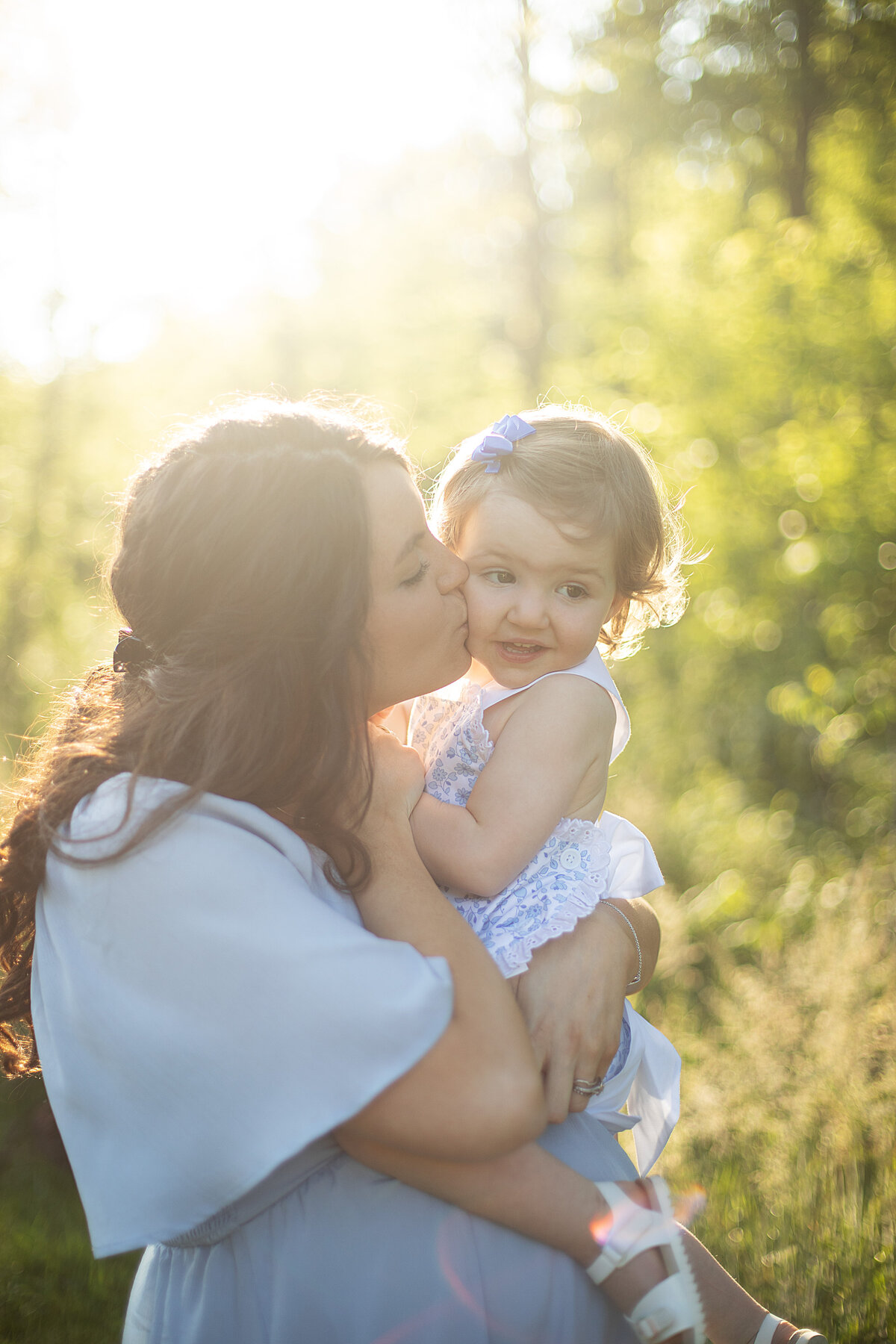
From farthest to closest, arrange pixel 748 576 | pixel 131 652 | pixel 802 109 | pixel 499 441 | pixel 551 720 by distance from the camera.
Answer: pixel 802 109
pixel 748 576
pixel 499 441
pixel 551 720
pixel 131 652

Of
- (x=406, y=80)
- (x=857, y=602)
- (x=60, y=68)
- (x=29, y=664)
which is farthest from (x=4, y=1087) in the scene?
(x=406, y=80)

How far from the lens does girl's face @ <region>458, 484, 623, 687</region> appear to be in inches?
85.1

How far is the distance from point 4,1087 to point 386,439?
4.17 m

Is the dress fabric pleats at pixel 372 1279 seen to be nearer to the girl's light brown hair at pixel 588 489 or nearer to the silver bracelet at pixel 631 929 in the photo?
the silver bracelet at pixel 631 929

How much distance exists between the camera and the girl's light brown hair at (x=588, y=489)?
2219mm

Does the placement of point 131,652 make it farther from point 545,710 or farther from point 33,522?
point 33,522

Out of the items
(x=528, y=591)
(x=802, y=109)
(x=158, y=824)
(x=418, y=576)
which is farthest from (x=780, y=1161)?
(x=802, y=109)

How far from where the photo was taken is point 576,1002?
71.0 inches

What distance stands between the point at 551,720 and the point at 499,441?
716 mm

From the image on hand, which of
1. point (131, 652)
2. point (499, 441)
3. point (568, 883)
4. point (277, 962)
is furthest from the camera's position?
point (499, 441)

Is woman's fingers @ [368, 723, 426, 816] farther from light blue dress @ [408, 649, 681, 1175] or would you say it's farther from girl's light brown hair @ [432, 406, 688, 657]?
girl's light brown hair @ [432, 406, 688, 657]

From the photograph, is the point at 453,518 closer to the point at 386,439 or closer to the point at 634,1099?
the point at 386,439

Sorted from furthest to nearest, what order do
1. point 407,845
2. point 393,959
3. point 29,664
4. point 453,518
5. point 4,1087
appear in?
point 29,664
point 4,1087
point 453,518
point 407,845
point 393,959

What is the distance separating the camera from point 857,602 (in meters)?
5.75
